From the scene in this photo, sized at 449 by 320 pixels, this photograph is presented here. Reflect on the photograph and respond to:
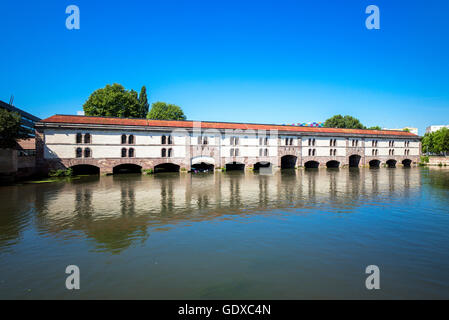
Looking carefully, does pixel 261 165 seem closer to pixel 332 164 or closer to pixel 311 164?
pixel 311 164

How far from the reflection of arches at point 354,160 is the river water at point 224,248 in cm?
3963

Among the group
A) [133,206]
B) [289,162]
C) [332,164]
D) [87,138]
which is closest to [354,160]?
[332,164]

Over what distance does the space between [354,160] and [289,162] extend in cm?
1649

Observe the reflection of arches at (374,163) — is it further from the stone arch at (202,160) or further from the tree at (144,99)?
the tree at (144,99)

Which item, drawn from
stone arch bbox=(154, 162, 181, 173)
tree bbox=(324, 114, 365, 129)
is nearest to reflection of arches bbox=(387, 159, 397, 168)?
tree bbox=(324, 114, 365, 129)

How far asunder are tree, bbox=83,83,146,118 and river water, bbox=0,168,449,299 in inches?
1500

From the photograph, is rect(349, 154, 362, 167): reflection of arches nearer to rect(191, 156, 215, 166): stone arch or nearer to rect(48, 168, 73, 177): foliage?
rect(191, 156, 215, 166): stone arch

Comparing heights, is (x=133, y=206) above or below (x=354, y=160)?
below

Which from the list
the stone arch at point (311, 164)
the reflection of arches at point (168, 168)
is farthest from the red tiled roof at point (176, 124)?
the reflection of arches at point (168, 168)

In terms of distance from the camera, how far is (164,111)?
214 ft

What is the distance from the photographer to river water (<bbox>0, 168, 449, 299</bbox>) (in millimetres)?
7234
